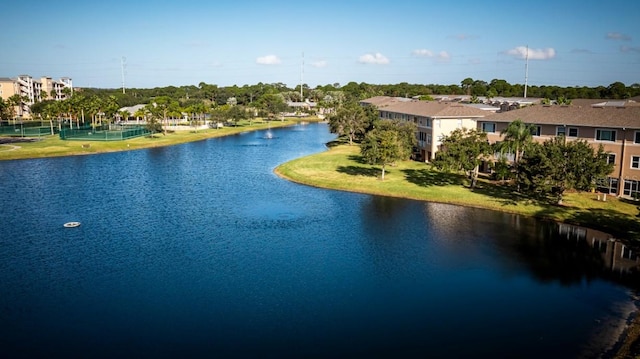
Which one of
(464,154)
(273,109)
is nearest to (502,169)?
(464,154)

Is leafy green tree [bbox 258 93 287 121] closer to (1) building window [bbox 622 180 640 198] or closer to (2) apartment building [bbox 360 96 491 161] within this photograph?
(2) apartment building [bbox 360 96 491 161]

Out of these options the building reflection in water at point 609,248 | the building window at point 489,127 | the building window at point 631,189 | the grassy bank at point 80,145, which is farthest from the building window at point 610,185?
the grassy bank at point 80,145

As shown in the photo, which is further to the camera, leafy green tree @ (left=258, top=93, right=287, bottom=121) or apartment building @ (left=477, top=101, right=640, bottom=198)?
leafy green tree @ (left=258, top=93, right=287, bottom=121)

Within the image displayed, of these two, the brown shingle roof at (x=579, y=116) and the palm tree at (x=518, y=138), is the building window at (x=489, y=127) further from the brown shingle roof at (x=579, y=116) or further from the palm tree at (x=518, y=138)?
the palm tree at (x=518, y=138)

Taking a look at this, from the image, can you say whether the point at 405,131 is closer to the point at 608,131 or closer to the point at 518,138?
the point at 518,138

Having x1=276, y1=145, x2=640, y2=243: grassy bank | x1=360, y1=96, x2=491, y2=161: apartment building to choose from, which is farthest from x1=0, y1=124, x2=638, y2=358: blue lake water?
x1=360, y1=96, x2=491, y2=161: apartment building

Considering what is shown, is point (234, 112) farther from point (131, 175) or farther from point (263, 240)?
point (263, 240)

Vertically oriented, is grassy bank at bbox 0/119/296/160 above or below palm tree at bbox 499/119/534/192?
below
